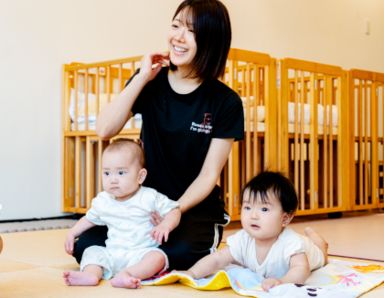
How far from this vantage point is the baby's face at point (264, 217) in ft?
5.33

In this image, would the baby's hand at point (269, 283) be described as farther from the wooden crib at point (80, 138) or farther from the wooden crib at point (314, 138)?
the wooden crib at point (80, 138)

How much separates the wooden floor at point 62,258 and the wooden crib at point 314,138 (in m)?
0.16

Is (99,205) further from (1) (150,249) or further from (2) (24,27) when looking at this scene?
(2) (24,27)

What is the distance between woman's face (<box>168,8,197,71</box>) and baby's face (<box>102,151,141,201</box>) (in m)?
0.31

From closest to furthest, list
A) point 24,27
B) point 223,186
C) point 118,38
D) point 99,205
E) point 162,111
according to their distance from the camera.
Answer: point 99,205 → point 162,111 → point 223,186 → point 24,27 → point 118,38

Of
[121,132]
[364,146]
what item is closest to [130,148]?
[121,132]

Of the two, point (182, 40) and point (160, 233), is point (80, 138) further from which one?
point (160, 233)

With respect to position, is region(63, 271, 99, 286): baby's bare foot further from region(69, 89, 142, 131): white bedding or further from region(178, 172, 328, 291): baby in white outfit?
region(69, 89, 142, 131): white bedding

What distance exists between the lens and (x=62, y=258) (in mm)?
2125

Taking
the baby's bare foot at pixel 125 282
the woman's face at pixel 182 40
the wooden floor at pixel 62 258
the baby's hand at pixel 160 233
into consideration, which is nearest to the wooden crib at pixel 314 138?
the wooden floor at pixel 62 258

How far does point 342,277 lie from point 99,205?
0.67m

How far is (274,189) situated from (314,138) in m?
1.95

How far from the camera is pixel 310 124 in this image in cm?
354

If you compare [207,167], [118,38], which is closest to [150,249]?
[207,167]
